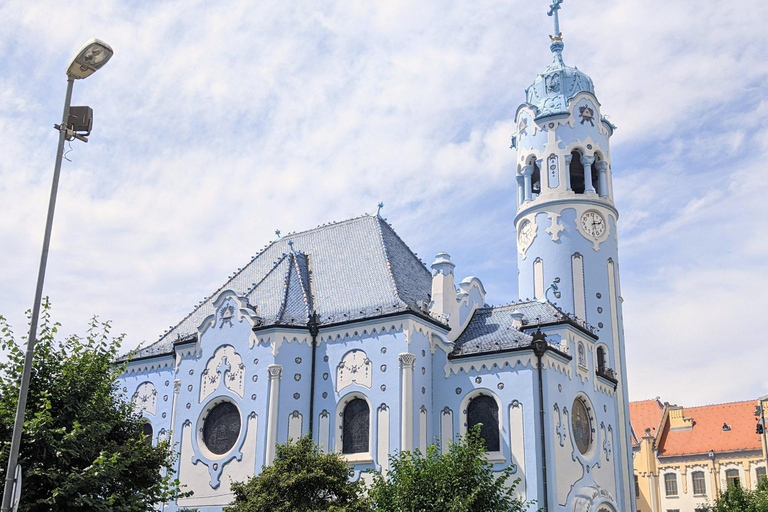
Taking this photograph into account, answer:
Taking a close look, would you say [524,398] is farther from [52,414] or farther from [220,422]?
[52,414]

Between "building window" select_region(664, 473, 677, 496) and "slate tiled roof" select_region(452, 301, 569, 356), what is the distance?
33.4 m

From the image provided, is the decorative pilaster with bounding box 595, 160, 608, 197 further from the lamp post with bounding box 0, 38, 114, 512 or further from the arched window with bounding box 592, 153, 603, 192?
the lamp post with bounding box 0, 38, 114, 512

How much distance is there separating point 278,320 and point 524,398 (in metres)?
10.7

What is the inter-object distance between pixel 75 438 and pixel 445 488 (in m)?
10.7

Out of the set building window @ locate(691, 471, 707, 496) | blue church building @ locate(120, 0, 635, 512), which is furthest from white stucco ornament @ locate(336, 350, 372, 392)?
building window @ locate(691, 471, 707, 496)

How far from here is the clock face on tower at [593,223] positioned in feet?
138

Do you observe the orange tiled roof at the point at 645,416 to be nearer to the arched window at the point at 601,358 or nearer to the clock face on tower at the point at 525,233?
the arched window at the point at 601,358

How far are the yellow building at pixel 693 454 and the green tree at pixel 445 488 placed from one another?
137 feet

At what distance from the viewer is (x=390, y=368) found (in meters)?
32.3

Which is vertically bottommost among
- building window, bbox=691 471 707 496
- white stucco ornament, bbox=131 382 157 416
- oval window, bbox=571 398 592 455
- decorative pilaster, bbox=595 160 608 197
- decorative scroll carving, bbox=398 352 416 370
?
building window, bbox=691 471 707 496

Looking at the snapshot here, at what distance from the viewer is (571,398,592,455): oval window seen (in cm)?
3366

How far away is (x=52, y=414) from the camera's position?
17.9 m

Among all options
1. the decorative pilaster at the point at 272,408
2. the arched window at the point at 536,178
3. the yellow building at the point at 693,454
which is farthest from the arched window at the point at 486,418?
the yellow building at the point at 693,454

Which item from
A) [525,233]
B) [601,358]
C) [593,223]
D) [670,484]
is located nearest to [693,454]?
[670,484]
